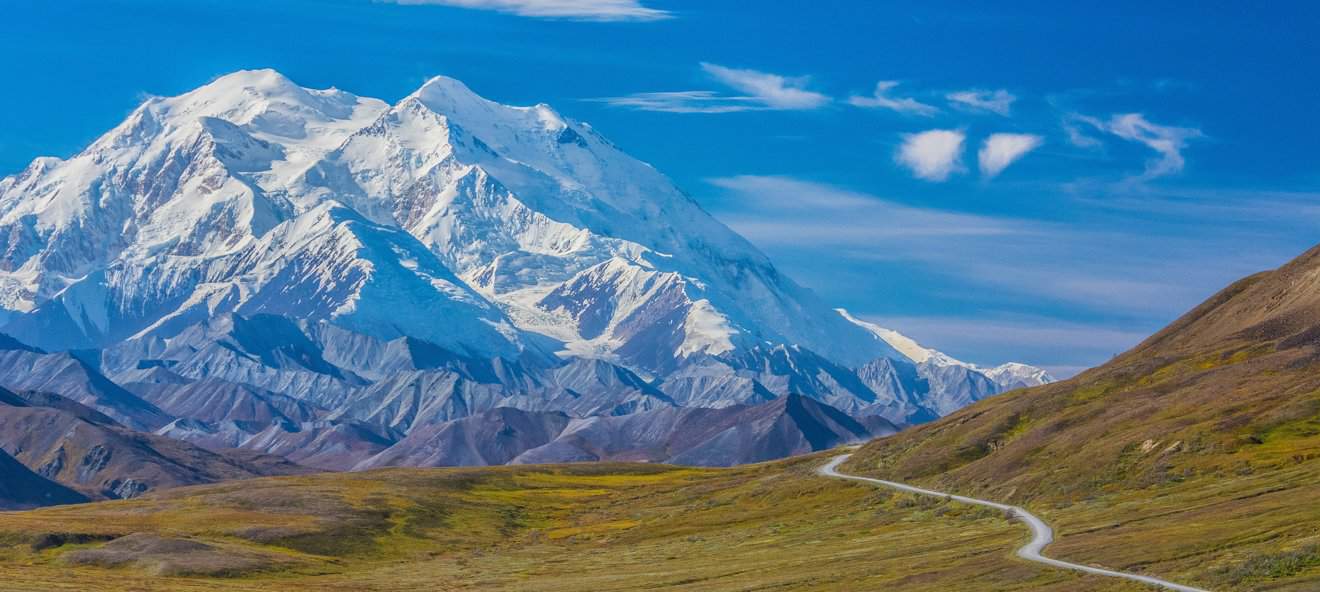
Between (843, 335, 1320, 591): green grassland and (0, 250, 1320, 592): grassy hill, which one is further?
(0, 250, 1320, 592): grassy hill

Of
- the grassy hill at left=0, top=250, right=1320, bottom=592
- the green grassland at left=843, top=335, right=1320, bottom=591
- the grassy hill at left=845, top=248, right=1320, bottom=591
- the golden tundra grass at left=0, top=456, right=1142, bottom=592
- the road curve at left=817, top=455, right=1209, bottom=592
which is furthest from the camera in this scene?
the golden tundra grass at left=0, top=456, right=1142, bottom=592

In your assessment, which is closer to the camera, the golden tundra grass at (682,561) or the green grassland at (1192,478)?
the green grassland at (1192,478)

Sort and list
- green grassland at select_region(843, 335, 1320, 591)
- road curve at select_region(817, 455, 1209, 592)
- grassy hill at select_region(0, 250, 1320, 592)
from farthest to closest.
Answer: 1. grassy hill at select_region(0, 250, 1320, 592)
2. green grassland at select_region(843, 335, 1320, 591)
3. road curve at select_region(817, 455, 1209, 592)

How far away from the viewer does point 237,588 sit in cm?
14850

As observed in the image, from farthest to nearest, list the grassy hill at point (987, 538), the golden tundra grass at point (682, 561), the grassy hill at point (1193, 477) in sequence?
the golden tundra grass at point (682, 561) < the grassy hill at point (987, 538) < the grassy hill at point (1193, 477)

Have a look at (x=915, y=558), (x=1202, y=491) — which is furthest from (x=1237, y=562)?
(x=1202, y=491)

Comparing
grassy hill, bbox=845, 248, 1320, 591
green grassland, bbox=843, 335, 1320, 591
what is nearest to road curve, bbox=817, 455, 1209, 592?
green grassland, bbox=843, 335, 1320, 591

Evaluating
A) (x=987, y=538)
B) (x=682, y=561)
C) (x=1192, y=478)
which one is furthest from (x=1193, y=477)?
(x=682, y=561)

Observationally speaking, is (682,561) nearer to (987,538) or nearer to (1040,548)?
(987,538)

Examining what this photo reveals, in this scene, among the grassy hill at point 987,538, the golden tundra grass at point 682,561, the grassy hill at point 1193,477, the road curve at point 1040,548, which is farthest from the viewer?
the golden tundra grass at point 682,561

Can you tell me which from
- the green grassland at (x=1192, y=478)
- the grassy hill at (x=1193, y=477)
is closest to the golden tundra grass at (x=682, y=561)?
the green grassland at (x=1192, y=478)

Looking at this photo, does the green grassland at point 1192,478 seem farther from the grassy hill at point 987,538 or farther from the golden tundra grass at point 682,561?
the golden tundra grass at point 682,561

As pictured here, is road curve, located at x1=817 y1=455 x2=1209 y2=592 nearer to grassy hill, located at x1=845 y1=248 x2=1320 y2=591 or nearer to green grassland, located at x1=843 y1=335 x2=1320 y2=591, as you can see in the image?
green grassland, located at x1=843 y1=335 x2=1320 y2=591

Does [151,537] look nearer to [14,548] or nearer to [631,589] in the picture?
[14,548]
